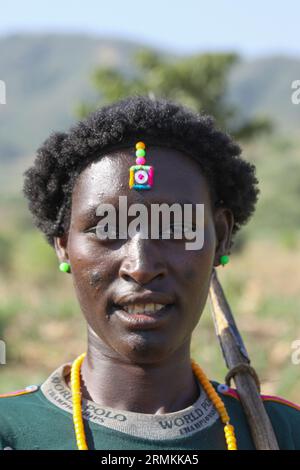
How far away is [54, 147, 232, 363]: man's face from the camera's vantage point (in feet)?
6.22

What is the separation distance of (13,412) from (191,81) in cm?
1533

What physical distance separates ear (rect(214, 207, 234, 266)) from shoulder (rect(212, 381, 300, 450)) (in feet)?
1.13

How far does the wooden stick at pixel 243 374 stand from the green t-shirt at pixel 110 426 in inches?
1.5

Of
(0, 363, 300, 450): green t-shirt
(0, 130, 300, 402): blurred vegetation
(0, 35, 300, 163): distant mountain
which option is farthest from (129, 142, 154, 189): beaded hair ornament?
(0, 35, 300, 163): distant mountain

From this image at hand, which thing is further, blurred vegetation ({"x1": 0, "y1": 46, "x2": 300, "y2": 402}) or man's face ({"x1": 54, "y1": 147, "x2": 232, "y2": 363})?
blurred vegetation ({"x1": 0, "y1": 46, "x2": 300, "y2": 402})

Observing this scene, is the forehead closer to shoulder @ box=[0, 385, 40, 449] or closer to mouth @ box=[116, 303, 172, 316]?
mouth @ box=[116, 303, 172, 316]

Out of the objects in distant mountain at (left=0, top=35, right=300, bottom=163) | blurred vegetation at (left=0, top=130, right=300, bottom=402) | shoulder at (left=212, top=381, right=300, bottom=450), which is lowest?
blurred vegetation at (left=0, top=130, right=300, bottom=402)

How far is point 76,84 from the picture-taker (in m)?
77.1

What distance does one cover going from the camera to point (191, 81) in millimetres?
16828

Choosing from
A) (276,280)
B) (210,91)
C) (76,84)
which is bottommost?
(276,280)
